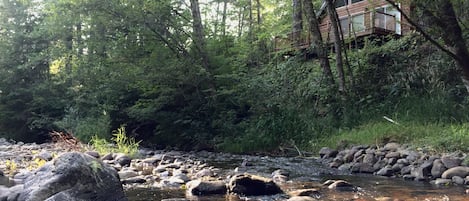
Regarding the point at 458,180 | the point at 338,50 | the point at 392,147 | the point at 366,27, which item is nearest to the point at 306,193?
the point at 458,180

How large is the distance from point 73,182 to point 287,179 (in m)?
2.91

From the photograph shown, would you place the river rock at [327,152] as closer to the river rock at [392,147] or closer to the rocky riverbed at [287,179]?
the rocky riverbed at [287,179]

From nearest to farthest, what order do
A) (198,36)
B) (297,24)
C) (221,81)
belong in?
(221,81) < (198,36) < (297,24)

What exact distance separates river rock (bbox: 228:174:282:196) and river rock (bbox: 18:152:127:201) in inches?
45.9

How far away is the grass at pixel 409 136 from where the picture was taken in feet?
22.6

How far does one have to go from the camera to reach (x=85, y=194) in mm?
4035

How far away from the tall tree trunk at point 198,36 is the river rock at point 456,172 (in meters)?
7.45

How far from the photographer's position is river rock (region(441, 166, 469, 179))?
5.55 m

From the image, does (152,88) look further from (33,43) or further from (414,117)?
(33,43)

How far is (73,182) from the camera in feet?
13.3

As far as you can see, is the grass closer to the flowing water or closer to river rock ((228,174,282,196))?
the flowing water

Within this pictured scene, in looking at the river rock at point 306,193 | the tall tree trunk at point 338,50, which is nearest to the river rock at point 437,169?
the river rock at point 306,193

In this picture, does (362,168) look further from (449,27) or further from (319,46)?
(319,46)

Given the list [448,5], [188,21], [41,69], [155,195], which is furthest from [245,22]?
[155,195]
